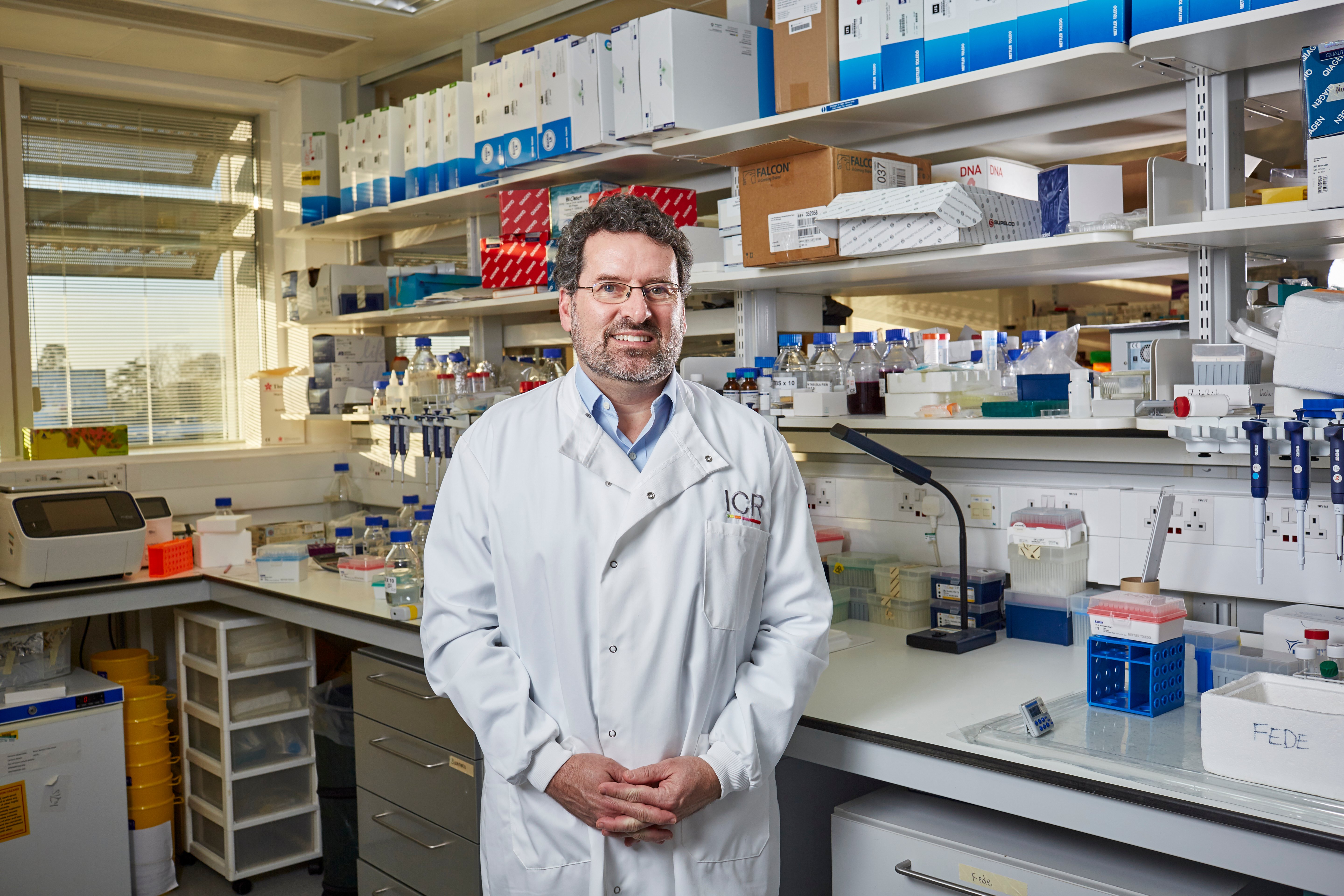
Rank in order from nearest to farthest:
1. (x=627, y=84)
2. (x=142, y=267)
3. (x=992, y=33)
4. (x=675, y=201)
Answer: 1. (x=992, y=33)
2. (x=627, y=84)
3. (x=675, y=201)
4. (x=142, y=267)

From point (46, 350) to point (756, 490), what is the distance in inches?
139

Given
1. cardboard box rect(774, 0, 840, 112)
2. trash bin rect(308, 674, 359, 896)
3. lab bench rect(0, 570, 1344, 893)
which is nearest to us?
lab bench rect(0, 570, 1344, 893)

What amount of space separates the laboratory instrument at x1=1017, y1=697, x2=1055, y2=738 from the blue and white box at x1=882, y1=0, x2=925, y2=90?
4.20 feet

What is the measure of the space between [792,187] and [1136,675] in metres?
1.24

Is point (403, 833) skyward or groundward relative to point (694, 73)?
groundward

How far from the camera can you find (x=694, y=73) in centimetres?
260

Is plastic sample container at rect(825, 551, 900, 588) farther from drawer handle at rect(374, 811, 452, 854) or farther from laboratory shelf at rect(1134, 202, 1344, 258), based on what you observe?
drawer handle at rect(374, 811, 452, 854)


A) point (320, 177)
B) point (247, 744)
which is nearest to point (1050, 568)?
point (247, 744)

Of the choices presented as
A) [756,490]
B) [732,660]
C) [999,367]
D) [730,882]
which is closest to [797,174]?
[999,367]

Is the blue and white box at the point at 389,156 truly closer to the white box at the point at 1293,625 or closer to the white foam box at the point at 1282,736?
the white box at the point at 1293,625

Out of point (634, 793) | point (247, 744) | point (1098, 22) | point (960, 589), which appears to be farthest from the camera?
point (247, 744)

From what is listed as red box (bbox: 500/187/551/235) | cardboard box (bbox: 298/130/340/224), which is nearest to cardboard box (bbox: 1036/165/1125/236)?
red box (bbox: 500/187/551/235)

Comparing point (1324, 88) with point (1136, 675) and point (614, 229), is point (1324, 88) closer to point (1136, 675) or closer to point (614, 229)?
point (1136, 675)

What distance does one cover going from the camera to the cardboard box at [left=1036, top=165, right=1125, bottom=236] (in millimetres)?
2139
